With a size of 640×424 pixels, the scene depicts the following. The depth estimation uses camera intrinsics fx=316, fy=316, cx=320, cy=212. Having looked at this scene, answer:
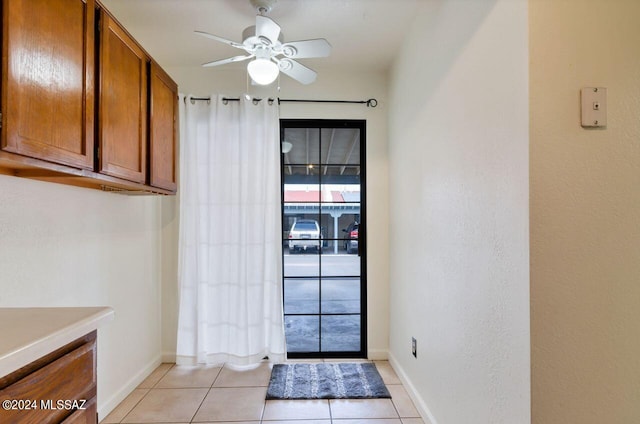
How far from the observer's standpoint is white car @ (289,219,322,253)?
2.99m

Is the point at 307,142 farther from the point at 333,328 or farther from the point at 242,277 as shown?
the point at 333,328

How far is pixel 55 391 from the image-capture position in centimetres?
89

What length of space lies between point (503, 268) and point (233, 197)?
7.01ft

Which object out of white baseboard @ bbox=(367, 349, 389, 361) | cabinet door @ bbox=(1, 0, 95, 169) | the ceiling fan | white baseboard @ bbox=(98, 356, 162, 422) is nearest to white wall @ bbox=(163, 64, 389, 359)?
white baseboard @ bbox=(367, 349, 389, 361)

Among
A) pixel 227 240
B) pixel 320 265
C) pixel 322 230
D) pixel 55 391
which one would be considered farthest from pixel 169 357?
pixel 55 391

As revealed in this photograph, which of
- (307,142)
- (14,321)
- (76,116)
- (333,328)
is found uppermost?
(307,142)

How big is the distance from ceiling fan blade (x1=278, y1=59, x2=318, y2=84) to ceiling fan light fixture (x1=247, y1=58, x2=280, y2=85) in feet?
0.64

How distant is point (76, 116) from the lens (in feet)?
4.60

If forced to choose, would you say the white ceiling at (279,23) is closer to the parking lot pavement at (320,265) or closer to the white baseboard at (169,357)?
the parking lot pavement at (320,265)

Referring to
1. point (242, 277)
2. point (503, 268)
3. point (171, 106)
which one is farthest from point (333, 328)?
point (171, 106)

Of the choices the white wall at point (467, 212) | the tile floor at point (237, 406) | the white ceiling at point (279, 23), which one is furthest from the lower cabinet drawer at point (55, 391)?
Answer: the white ceiling at point (279, 23)

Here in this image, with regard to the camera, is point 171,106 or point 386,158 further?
point 386,158

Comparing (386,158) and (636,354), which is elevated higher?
(386,158)

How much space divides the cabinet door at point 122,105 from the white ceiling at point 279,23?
397 millimetres
